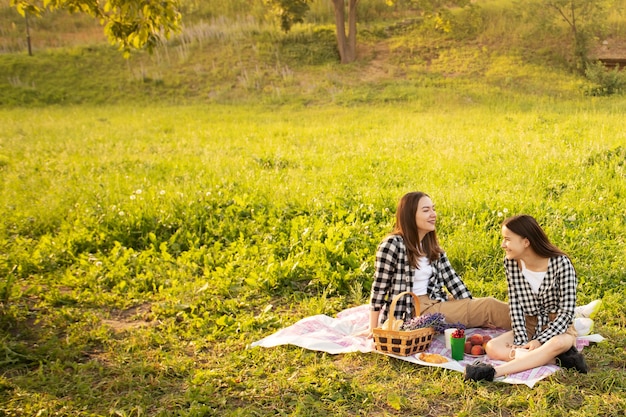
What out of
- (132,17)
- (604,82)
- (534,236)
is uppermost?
(132,17)

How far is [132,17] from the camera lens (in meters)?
6.66

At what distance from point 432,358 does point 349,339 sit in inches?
30.1

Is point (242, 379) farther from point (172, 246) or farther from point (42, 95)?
point (42, 95)

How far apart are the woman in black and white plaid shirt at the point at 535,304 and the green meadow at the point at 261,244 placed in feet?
0.60

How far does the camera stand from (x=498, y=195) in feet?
28.6

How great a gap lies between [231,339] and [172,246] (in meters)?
2.48

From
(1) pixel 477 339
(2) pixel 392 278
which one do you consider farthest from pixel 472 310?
(2) pixel 392 278

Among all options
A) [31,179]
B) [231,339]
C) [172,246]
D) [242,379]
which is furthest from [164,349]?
[31,179]

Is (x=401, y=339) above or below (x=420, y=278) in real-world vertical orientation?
below

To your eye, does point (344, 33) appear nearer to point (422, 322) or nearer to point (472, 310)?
point (472, 310)

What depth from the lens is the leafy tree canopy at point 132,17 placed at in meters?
6.50

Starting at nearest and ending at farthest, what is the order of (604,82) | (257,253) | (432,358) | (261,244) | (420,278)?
(432,358)
(420,278)
(257,253)
(261,244)
(604,82)

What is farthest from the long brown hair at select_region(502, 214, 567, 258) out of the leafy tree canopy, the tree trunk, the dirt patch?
the tree trunk

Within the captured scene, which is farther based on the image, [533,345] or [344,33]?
[344,33]
